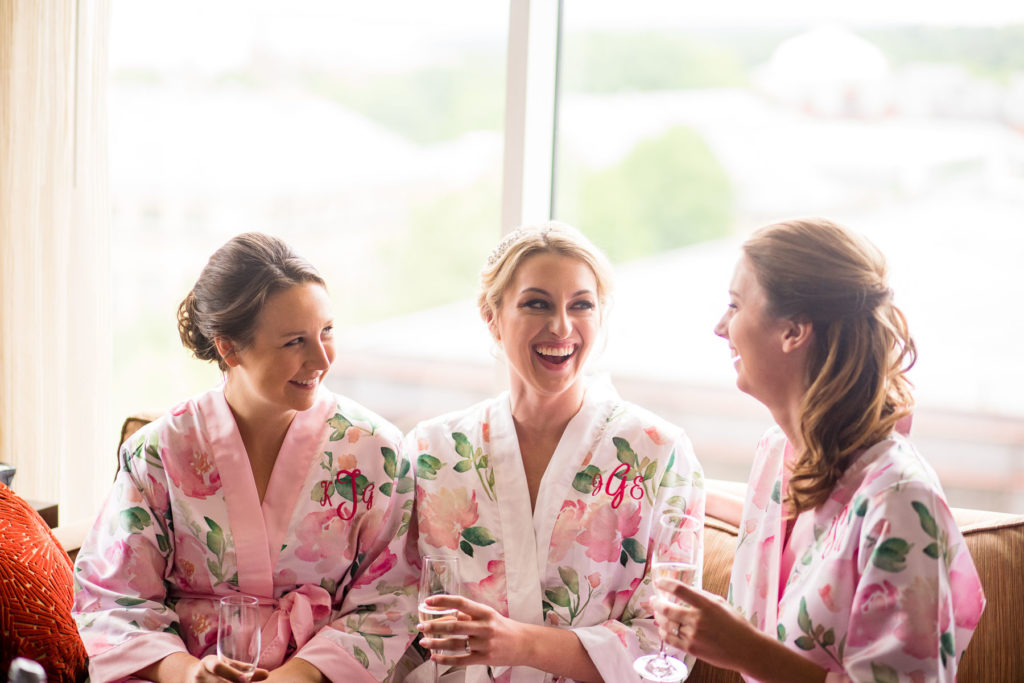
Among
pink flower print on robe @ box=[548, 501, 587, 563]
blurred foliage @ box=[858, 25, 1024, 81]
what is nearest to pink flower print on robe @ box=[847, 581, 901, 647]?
pink flower print on robe @ box=[548, 501, 587, 563]

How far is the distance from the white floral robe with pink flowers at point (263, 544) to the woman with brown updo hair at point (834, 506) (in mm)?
764

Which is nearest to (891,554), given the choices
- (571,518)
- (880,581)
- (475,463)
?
(880,581)

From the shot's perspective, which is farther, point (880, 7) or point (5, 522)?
point (880, 7)

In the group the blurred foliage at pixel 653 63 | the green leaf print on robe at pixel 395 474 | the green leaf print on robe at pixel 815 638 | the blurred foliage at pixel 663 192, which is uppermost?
the blurred foliage at pixel 653 63

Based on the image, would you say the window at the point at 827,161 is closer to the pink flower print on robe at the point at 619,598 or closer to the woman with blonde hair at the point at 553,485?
the woman with blonde hair at the point at 553,485

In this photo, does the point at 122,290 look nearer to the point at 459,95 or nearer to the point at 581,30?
the point at 459,95

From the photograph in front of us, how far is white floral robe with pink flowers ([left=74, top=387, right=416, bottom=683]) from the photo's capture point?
6.68ft

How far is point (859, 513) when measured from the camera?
1.56 m

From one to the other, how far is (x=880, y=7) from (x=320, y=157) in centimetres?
216

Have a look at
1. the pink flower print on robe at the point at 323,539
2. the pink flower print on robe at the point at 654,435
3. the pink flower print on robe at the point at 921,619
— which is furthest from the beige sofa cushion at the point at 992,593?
the pink flower print on robe at the point at 323,539

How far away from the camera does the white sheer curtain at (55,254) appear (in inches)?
127

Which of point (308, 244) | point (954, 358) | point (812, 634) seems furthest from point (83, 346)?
point (954, 358)

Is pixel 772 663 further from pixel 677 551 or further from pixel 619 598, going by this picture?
pixel 619 598

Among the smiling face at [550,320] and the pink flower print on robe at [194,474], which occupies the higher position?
the smiling face at [550,320]
